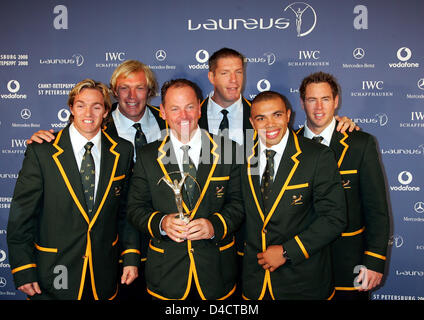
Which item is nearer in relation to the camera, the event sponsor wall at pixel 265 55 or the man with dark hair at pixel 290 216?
the man with dark hair at pixel 290 216

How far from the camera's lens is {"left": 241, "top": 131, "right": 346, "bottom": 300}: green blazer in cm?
237

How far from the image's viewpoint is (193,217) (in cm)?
240

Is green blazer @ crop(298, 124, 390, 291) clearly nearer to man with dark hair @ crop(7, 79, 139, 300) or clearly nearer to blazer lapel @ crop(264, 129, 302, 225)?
blazer lapel @ crop(264, 129, 302, 225)

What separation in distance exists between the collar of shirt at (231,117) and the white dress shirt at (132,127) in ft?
1.78

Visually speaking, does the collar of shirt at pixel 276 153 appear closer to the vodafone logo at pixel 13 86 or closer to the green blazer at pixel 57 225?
the green blazer at pixel 57 225

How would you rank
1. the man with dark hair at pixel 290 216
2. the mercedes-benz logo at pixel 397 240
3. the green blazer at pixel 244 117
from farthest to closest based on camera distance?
the mercedes-benz logo at pixel 397 240 < the green blazer at pixel 244 117 < the man with dark hair at pixel 290 216

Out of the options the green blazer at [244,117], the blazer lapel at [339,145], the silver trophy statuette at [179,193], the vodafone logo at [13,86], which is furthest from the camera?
the vodafone logo at [13,86]

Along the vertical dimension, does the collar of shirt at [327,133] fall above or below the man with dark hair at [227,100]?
below

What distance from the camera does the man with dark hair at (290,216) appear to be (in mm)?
2348

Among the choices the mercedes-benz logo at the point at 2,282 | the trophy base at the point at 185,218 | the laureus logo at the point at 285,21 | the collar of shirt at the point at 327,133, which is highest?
the laureus logo at the point at 285,21

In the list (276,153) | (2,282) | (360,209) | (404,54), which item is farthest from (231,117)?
(2,282)

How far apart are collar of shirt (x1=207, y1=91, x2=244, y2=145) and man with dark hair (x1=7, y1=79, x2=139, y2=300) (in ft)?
3.87

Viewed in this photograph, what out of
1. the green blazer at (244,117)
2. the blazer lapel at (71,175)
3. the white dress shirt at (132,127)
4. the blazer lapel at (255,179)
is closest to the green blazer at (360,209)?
the blazer lapel at (255,179)

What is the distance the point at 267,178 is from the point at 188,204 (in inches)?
22.7
